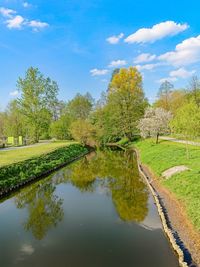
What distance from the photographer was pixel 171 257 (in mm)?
12109

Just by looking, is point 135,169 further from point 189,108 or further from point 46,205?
point 46,205

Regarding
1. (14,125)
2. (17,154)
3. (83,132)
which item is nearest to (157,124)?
(83,132)

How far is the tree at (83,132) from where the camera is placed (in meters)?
64.1

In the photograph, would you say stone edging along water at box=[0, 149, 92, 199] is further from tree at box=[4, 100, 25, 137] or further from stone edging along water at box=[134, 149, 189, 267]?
tree at box=[4, 100, 25, 137]

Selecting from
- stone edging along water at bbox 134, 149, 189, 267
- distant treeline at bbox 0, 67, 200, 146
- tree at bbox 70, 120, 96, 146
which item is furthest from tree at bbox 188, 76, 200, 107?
stone edging along water at bbox 134, 149, 189, 267

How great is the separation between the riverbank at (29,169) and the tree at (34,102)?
19.8m

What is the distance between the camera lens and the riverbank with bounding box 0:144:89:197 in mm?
25278

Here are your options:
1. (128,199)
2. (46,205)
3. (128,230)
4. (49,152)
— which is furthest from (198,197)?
(49,152)

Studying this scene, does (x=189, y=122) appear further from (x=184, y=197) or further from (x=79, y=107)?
(x=79, y=107)

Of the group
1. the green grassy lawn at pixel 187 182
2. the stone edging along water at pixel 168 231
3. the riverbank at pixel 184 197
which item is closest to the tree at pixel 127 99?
the green grassy lawn at pixel 187 182

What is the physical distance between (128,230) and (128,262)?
146 inches

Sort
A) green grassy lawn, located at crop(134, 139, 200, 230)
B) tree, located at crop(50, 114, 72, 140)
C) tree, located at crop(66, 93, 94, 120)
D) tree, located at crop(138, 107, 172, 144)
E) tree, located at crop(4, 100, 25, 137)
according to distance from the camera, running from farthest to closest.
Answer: tree, located at crop(66, 93, 94, 120)
tree, located at crop(50, 114, 72, 140)
tree, located at crop(4, 100, 25, 137)
tree, located at crop(138, 107, 172, 144)
green grassy lawn, located at crop(134, 139, 200, 230)

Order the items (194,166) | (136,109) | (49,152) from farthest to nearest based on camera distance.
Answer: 1. (136,109)
2. (49,152)
3. (194,166)

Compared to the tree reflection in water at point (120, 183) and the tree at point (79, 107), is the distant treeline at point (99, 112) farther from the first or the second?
the tree reflection in water at point (120, 183)
